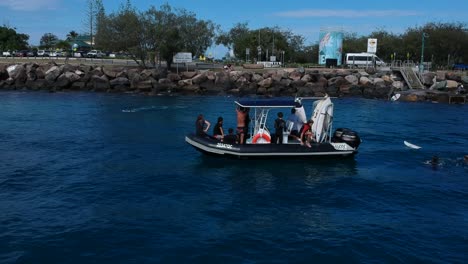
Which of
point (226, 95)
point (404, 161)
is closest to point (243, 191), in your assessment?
point (404, 161)

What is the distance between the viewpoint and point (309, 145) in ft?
78.0

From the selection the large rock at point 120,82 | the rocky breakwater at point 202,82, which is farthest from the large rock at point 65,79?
the large rock at point 120,82

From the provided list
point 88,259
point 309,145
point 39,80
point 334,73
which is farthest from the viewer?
point 334,73

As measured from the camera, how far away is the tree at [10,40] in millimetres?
123812

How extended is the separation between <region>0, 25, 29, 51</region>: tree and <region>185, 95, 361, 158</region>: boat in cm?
11456

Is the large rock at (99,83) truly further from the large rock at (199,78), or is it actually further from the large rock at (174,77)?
the large rock at (199,78)

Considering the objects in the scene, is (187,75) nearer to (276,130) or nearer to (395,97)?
(395,97)

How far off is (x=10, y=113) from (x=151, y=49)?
34.9m

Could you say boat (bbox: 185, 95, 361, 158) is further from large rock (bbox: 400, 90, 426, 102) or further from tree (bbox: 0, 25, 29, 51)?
tree (bbox: 0, 25, 29, 51)

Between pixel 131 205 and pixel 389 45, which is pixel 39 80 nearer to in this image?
pixel 131 205

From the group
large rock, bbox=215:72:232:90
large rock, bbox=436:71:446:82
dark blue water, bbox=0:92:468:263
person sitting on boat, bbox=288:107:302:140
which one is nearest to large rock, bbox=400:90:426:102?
large rock, bbox=436:71:446:82

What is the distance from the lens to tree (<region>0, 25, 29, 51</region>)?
12381 centimetres

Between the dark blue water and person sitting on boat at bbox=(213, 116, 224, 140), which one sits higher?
person sitting on boat at bbox=(213, 116, 224, 140)

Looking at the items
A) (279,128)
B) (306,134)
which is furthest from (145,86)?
(306,134)
